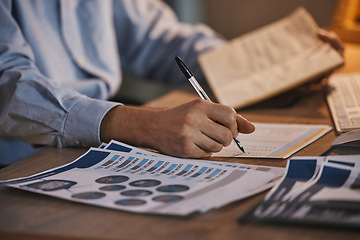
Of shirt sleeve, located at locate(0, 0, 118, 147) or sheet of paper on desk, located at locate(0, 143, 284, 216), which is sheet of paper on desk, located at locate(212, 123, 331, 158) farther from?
shirt sleeve, located at locate(0, 0, 118, 147)

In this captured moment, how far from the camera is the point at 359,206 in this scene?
1.74 ft

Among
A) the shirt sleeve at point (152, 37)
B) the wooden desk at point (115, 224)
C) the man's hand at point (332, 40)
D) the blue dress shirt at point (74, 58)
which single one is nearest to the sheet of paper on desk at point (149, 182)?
the wooden desk at point (115, 224)

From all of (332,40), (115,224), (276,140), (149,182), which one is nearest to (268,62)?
(332,40)

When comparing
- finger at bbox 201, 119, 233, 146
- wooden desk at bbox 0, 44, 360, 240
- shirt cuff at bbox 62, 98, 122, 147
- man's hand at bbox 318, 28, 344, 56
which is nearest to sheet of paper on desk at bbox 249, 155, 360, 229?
wooden desk at bbox 0, 44, 360, 240

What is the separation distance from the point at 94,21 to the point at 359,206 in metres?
1.07

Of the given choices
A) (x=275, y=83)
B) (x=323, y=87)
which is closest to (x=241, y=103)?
(x=275, y=83)

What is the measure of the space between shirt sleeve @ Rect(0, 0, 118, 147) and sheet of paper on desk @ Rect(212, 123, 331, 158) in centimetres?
25

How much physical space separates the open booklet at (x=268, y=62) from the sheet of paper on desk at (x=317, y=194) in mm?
449

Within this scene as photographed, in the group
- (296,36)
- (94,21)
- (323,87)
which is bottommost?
(323,87)

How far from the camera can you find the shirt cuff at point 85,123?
875 mm

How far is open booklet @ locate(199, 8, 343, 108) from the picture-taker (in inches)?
44.7

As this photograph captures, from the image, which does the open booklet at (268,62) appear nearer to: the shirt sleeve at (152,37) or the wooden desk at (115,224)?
the shirt sleeve at (152,37)

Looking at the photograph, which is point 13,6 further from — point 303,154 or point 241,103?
point 303,154

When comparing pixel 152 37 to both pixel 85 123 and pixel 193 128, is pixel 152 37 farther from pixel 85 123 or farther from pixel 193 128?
pixel 193 128
